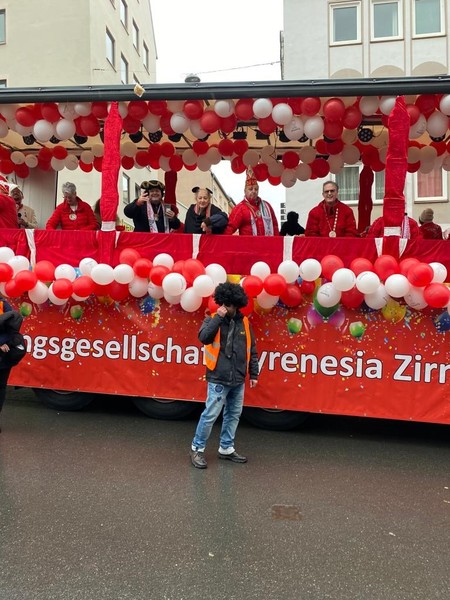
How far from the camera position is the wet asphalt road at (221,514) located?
2625mm

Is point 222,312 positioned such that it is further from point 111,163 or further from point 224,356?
point 111,163

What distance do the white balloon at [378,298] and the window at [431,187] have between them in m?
12.0

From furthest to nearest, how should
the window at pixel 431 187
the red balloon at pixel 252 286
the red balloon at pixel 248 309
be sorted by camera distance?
the window at pixel 431 187 → the red balloon at pixel 248 309 → the red balloon at pixel 252 286

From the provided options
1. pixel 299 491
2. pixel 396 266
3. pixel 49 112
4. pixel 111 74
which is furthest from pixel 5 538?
pixel 111 74

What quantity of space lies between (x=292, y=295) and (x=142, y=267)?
1431 millimetres

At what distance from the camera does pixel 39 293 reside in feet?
16.5

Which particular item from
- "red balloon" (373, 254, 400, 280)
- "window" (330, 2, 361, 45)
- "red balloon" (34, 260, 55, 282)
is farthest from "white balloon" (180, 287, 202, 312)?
"window" (330, 2, 361, 45)

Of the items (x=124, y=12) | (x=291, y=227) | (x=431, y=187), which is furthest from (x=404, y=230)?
(x=124, y=12)

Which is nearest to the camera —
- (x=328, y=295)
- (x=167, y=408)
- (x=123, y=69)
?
(x=328, y=295)

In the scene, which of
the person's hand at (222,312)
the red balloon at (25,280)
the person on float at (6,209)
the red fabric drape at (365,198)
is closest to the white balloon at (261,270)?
the person's hand at (222,312)

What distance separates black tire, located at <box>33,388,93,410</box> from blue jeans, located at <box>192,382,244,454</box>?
5.62 ft

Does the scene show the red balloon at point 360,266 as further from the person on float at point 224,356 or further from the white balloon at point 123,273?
the white balloon at point 123,273

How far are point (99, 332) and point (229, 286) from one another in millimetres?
1781

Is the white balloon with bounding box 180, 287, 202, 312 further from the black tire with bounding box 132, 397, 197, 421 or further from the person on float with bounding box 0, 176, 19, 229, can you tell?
the person on float with bounding box 0, 176, 19, 229
